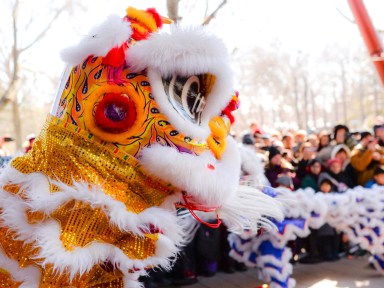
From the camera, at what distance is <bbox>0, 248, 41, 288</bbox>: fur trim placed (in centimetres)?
136

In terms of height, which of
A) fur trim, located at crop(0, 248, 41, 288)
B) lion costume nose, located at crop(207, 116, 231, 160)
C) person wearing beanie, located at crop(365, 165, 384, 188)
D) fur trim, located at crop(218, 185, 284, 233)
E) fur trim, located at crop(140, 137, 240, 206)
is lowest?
person wearing beanie, located at crop(365, 165, 384, 188)

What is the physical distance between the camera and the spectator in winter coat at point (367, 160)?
464 centimetres

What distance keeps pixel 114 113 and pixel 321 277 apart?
334 centimetres

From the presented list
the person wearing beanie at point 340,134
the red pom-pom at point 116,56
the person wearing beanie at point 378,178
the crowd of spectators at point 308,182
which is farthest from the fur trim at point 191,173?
the person wearing beanie at point 340,134

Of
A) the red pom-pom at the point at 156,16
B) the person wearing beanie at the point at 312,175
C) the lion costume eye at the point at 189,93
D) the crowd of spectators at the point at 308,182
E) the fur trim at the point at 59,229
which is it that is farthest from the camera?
the person wearing beanie at the point at 312,175

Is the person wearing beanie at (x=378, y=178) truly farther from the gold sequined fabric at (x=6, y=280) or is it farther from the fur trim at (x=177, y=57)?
the gold sequined fabric at (x=6, y=280)

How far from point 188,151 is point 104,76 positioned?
1.24ft

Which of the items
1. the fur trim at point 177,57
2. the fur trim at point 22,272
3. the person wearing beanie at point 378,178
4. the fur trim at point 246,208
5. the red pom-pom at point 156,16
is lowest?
the person wearing beanie at point 378,178

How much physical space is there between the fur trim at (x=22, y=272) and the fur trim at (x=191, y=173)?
49 cm

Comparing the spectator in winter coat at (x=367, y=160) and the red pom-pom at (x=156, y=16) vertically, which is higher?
the red pom-pom at (x=156, y=16)

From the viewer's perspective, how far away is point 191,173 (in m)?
1.42

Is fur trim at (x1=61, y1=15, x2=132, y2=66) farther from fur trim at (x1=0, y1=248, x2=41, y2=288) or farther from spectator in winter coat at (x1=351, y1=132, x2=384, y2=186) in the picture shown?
spectator in winter coat at (x1=351, y1=132, x2=384, y2=186)

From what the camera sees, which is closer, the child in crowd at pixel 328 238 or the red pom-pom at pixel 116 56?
the red pom-pom at pixel 116 56

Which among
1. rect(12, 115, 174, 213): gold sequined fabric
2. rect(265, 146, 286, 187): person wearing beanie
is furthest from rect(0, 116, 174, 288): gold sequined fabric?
rect(265, 146, 286, 187): person wearing beanie
